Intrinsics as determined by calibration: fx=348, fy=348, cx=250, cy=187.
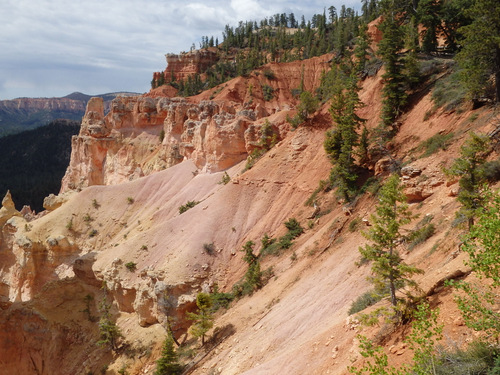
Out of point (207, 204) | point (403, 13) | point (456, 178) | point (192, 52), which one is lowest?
point (207, 204)

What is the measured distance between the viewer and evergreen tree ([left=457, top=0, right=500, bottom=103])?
19.8 metres

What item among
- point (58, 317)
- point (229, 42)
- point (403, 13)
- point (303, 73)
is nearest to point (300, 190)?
point (58, 317)

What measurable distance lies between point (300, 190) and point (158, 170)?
100 ft

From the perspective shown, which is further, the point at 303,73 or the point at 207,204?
the point at 303,73

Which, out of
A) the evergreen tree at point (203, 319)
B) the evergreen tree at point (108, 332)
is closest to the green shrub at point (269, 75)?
the evergreen tree at point (108, 332)

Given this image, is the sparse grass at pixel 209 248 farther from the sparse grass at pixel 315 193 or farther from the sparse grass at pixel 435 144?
the sparse grass at pixel 435 144

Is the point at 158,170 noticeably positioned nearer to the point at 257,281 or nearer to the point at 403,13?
the point at 257,281

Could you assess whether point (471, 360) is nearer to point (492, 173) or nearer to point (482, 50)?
point (492, 173)

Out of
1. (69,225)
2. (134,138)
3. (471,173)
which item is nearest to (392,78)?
(471,173)

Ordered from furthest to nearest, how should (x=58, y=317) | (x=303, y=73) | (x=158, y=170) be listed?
(x=303, y=73)
(x=158, y=170)
(x=58, y=317)

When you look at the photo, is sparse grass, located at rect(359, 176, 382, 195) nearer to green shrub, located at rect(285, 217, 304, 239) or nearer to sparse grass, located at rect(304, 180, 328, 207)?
sparse grass, located at rect(304, 180, 328, 207)

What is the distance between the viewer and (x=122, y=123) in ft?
207

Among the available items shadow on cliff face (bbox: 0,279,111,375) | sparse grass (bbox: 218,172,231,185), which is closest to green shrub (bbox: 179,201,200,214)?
sparse grass (bbox: 218,172,231,185)

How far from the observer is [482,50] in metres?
20.3
